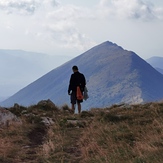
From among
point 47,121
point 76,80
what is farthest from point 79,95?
point 47,121

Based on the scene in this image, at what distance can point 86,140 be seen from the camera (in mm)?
10445

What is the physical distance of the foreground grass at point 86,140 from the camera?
8.26 m

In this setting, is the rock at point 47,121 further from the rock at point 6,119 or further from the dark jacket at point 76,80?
the dark jacket at point 76,80

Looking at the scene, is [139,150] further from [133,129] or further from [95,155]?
[133,129]

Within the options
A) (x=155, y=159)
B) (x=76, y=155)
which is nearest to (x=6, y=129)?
(x=76, y=155)

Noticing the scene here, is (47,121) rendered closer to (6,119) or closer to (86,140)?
(6,119)

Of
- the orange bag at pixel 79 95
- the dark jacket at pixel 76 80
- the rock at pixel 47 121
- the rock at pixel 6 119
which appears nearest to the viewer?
the rock at pixel 6 119

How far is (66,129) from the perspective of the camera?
12.9 metres

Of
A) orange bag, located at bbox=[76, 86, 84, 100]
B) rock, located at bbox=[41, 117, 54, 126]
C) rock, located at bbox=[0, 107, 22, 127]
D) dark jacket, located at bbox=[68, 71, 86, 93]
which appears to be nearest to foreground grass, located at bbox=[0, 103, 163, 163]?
rock, located at bbox=[41, 117, 54, 126]

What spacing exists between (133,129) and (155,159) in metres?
3.86

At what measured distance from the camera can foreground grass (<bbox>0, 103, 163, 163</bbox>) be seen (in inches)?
325

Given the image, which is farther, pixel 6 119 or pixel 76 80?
pixel 76 80

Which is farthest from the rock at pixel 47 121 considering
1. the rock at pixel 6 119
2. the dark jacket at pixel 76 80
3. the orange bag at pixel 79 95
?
the dark jacket at pixel 76 80

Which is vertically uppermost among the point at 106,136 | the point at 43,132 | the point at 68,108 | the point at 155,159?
the point at 68,108
